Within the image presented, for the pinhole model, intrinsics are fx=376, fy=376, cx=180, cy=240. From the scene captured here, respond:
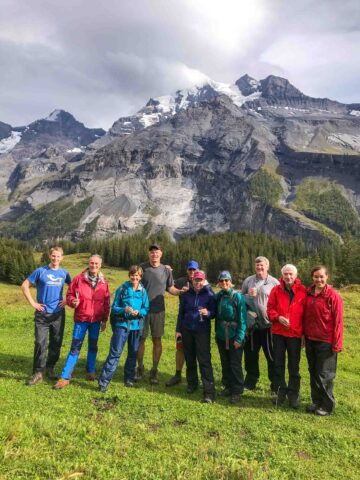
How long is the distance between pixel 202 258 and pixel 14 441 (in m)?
120

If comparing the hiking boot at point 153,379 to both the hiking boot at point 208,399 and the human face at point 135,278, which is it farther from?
the human face at point 135,278

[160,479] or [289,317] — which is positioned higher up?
[289,317]

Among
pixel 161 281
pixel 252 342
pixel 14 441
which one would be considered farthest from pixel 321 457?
pixel 161 281

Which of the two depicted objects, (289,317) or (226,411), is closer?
(226,411)

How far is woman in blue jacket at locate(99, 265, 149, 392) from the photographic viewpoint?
11977mm

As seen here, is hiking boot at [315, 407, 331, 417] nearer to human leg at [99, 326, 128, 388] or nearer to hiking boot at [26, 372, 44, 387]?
human leg at [99, 326, 128, 388]

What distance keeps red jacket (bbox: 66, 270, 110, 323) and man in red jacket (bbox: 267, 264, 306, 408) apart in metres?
5.51

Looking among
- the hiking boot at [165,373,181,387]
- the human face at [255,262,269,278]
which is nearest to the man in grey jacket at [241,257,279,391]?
the human face at [255,262,269,278]

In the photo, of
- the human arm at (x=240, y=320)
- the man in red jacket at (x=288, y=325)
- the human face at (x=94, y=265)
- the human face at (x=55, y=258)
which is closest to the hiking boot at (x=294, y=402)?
the man in red jacket at (x=288, y=325)

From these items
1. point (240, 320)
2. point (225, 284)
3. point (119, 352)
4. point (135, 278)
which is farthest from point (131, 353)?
point (225, 284)

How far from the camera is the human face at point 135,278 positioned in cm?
1216

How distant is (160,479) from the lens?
6.33 m

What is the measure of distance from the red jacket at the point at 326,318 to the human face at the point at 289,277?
75cm

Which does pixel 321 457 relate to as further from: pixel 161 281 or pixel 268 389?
pixel 161 281
